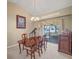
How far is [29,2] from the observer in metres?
1.00

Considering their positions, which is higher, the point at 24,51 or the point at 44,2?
the point at 44,2

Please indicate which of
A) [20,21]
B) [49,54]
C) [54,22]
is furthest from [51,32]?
[20,21]

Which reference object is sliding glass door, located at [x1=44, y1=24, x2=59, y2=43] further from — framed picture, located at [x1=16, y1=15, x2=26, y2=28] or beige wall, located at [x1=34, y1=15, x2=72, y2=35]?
framed picture, located at [x1=16, y1=15, x2=26, y2=28]

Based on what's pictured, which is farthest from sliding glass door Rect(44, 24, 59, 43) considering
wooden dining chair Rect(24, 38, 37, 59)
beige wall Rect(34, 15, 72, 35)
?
wooden dining chair Rect(24, 38, 37, 59)

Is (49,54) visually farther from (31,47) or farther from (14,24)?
(14,24)

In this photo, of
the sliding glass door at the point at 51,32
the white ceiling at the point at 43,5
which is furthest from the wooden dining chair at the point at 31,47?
the white ceiling at the point at 43,5

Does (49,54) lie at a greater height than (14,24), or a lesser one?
lesser

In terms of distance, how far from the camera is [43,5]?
1.02 m

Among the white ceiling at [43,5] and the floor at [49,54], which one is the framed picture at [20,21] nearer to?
the white ceiling at [43,5]

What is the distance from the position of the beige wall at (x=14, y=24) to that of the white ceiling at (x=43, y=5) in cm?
5

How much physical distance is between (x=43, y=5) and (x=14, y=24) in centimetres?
32
